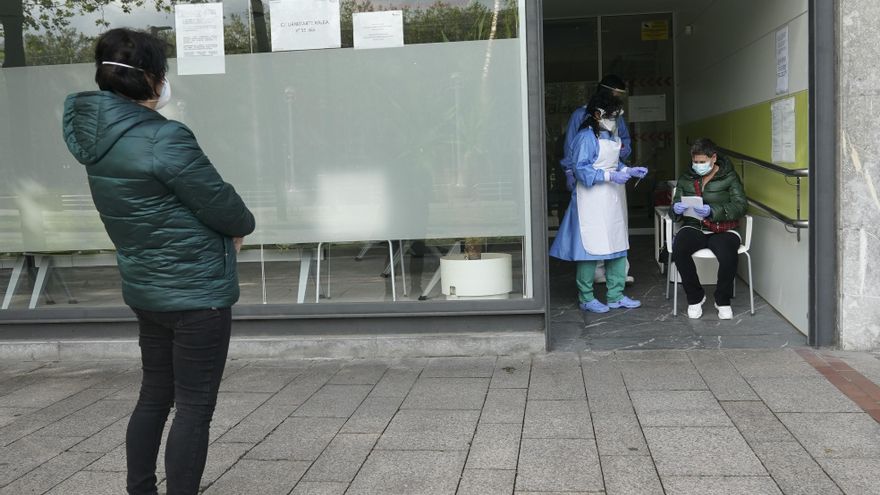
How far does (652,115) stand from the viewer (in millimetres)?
12109

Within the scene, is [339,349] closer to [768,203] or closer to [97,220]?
[97,220]

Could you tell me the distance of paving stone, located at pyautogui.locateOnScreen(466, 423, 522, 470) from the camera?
12.7 feet

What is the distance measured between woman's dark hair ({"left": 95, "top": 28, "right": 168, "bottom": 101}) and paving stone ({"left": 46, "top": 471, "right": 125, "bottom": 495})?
5.67ft

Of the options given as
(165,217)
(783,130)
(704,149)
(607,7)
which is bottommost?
(165,217)

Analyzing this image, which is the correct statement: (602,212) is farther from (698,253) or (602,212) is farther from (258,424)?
(258,424)

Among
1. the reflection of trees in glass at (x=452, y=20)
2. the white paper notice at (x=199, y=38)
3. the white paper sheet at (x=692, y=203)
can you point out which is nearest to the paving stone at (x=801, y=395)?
the white paper sheet at (x=692, y=203)

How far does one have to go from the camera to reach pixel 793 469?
365cm

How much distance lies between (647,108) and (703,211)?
19.0 feet

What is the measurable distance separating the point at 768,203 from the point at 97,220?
514 centimetres

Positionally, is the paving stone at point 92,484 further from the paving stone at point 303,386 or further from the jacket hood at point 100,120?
the jacket hood at point 100,120

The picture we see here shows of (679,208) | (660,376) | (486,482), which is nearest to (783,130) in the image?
(679,208)

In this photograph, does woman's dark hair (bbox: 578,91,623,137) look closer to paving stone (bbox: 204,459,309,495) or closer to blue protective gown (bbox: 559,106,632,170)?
blue protective gown (bbox: 559,106,632,170)

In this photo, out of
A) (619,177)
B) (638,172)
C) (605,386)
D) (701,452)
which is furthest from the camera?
(619,177)

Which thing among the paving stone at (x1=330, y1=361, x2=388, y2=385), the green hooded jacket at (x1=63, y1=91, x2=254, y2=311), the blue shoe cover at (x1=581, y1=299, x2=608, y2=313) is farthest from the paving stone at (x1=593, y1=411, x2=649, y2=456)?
the blue shoe cover at (x1=581, y1=299, x2=608, y2=313)
